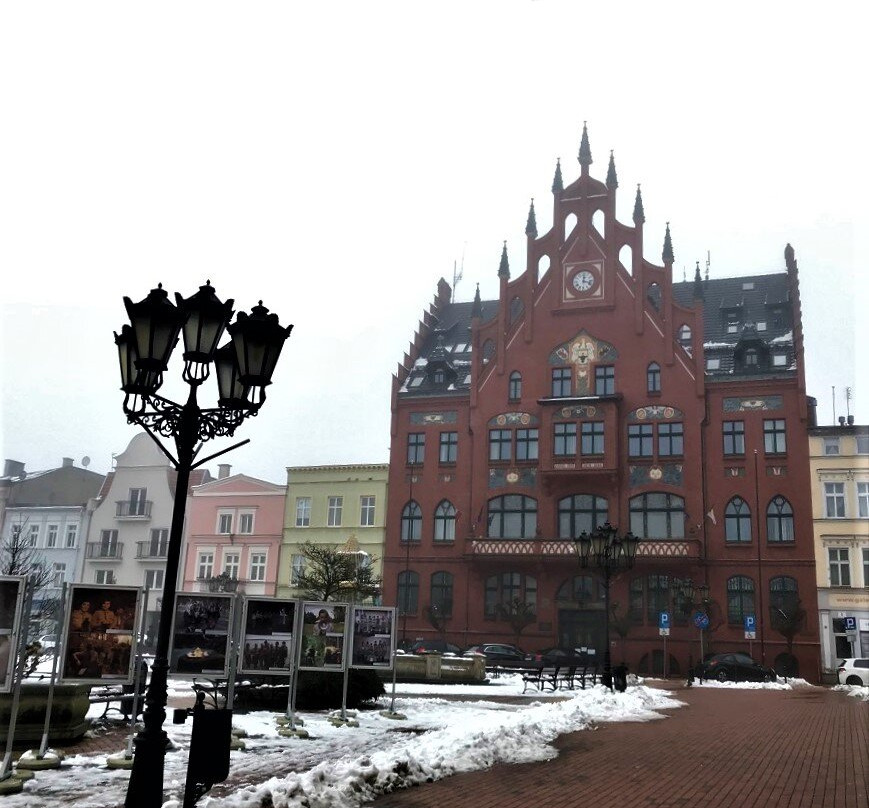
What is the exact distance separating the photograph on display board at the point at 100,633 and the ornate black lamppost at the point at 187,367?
10.0ft

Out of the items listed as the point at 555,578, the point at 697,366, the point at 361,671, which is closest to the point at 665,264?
the point at 697,366

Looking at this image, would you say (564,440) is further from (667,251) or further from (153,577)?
(153,577)

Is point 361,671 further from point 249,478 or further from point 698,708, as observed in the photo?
point 249,478

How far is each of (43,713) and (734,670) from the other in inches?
1197

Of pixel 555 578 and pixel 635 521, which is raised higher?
pixel 635 521

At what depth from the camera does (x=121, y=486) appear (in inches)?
2106

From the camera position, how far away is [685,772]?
11.2 m

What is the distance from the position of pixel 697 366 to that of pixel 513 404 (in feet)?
30.9

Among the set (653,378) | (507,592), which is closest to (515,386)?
(653,378)

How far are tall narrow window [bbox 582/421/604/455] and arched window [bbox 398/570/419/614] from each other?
36.1 feet

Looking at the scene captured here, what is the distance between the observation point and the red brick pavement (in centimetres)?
940

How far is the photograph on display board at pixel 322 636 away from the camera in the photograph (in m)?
15.2

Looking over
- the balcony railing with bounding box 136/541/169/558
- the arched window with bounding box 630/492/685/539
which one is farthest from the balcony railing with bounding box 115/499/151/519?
the arched window with bounding box 630/492/685/539

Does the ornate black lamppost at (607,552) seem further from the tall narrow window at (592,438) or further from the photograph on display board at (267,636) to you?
the tall narrow window at (592,438)
